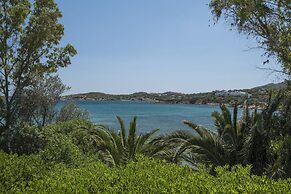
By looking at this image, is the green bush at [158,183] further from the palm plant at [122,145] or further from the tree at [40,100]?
the tree at [40,100]

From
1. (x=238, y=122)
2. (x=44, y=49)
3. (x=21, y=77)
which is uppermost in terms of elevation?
(x=44, y=49)

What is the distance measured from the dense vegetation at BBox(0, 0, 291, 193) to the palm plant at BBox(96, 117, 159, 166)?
1.5 inches

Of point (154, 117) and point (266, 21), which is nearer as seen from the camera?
point (266, 21)

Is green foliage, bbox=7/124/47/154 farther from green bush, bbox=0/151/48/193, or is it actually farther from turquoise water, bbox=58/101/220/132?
turquoise water, bbox=58/101/220/132

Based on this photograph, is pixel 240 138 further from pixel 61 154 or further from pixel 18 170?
pixel 18 170

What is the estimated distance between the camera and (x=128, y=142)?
14.6 metres

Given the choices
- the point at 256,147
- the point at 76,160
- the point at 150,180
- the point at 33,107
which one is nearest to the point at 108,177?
the point at 150,180

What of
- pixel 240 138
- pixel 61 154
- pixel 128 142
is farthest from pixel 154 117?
pixel 61 154

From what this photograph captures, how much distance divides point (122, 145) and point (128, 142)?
0.35 metres

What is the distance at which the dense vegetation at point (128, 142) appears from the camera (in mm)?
4953

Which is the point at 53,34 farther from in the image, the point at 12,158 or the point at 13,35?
the point at 12,158

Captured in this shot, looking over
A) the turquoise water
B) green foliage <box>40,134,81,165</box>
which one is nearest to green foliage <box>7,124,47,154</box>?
green foliage <box>40,134,81,165</box>

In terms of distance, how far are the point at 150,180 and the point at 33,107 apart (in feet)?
46.3

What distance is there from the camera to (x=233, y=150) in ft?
39.8
